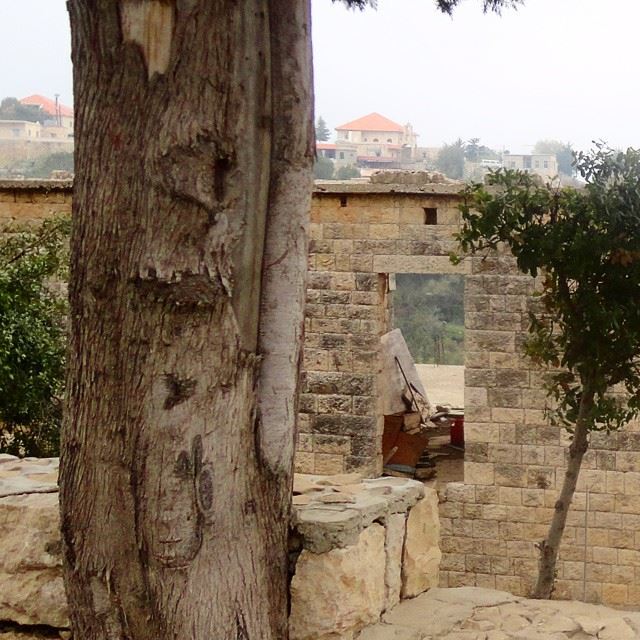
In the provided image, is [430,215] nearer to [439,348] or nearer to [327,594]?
[327,594]

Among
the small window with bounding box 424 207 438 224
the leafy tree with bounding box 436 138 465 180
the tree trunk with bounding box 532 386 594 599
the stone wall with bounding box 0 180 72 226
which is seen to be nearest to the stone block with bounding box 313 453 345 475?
the small window with bounding box 424 207 438 224

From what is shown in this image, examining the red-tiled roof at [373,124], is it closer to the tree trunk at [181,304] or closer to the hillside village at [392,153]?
the hillside village at [392,153]

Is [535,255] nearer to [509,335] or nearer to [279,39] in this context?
[509,335]

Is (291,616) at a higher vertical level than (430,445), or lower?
higher

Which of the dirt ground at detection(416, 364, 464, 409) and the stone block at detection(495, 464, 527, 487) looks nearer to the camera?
the stone block at detection(495, 464, 527, 487)

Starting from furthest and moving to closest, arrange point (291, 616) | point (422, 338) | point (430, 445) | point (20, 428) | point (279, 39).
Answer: point (422, 338) < point (430, 445) < point (20, 428) < point (291, 616) < point (279, 39)

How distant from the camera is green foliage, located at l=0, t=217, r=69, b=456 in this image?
8773mm

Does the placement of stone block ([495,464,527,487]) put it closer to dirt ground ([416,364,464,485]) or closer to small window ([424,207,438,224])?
dirt ground ([416,364,464,485])

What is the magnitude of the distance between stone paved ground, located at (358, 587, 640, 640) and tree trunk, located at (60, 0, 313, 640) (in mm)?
669

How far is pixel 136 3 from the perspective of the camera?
3.26m

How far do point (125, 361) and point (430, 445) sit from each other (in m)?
9.38

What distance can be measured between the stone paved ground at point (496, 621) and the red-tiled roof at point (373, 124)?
8465 centimetres

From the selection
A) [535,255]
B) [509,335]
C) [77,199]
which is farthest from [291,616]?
[509,335]

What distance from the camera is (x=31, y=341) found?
8.87m
